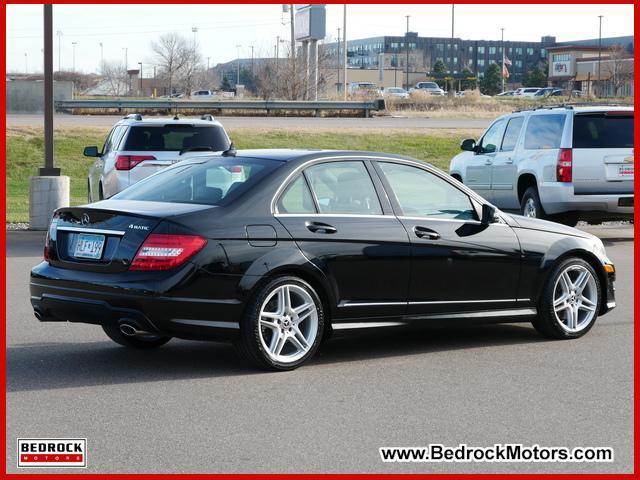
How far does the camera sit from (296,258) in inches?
306

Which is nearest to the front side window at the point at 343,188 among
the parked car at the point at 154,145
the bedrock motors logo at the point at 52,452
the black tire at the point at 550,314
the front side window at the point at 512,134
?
the black tire at the point at 550,314

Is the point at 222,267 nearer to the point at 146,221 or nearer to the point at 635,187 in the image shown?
the point at 146,221

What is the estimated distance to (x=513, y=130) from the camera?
18000 millimetres

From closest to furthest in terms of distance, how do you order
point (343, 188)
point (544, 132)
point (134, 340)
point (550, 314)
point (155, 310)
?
point (155, 310) < point (343, 188) < point (134, 340) < point (550, 314) < point (544, 132)

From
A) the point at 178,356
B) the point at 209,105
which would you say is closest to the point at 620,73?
the point at 209,105

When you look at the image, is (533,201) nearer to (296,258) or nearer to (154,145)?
(154,145)

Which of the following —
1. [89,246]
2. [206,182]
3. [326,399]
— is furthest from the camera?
[206,182]

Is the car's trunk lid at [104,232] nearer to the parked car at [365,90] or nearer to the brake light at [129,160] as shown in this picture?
the brake light at [129,160]

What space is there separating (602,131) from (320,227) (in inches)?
370

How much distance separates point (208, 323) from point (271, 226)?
2.68 ft

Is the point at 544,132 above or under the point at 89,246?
above

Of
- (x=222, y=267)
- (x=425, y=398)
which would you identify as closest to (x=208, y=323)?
(x=222, y=267)

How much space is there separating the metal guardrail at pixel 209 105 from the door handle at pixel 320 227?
3790cm

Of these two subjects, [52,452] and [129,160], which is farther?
[129,160]
